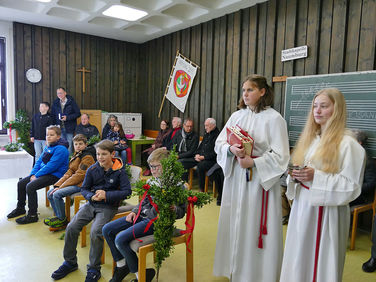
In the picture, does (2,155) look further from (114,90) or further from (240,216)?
(114,90)

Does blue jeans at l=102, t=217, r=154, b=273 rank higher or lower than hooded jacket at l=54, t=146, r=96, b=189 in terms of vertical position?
lower

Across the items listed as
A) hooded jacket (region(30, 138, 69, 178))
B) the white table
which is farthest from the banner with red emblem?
Result: the white table

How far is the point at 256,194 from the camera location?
2.04m

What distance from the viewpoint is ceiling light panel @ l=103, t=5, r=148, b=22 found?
18.0ft

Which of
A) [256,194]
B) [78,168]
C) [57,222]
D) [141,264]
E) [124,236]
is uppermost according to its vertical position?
[256,194]

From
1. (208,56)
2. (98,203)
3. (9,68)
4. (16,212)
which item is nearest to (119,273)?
(98,203)

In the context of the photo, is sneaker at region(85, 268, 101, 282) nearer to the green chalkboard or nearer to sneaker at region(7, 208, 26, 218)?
sneaker at region(7, 208, 26, 218)

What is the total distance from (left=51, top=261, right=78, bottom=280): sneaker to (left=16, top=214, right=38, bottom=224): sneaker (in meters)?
1.33

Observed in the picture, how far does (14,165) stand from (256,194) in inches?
119

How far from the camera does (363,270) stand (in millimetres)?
2555

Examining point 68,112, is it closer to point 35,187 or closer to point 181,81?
point 181,81

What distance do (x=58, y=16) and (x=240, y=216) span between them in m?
5.69

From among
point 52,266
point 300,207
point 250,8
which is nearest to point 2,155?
point 52,266

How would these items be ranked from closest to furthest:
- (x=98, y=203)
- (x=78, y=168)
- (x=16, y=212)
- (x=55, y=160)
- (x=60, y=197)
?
(x=98, y=203) → (x=60, y=197) → (x=78, y=168) → (x=55, y=160) → (x=16, y=212)
